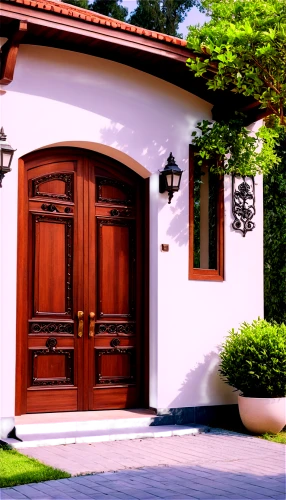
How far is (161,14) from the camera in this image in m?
19.5

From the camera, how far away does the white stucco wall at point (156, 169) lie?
798cm

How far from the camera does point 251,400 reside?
8.36 metres

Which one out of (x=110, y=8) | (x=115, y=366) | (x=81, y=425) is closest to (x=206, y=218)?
(x=115, y=366)

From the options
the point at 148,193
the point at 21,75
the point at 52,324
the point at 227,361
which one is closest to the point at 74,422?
the point at 52,324

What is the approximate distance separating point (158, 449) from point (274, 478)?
1515mm

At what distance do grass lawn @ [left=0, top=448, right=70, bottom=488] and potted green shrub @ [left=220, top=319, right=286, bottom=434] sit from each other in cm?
296

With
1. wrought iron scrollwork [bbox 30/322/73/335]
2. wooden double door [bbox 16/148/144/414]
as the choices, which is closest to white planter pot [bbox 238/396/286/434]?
wooden double door [bbox 16/148/144/414]

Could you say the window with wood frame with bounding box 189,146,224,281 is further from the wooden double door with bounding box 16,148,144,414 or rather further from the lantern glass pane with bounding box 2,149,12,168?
the lantern glass pane with bounding box 2,149,12,168

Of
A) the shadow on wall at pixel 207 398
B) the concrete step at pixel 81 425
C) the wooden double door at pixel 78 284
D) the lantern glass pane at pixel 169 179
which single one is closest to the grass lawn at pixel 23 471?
the concrete step at pixel 81 425

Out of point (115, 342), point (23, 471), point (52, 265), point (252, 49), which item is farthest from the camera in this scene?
point (115, 342)

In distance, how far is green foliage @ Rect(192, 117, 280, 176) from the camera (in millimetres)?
9109

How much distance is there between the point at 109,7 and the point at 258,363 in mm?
13273

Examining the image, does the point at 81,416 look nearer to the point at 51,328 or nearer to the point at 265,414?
the point at 51,328

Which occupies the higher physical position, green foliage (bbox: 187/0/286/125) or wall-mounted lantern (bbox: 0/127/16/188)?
green foliage (bbox: 187/0/286/125)
